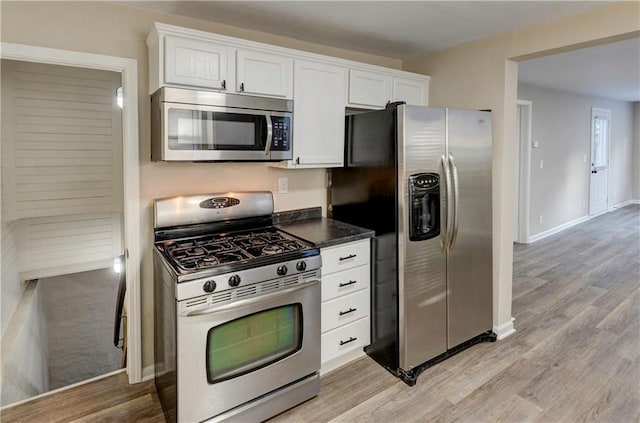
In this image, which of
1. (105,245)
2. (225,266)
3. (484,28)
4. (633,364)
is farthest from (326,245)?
(105,245)

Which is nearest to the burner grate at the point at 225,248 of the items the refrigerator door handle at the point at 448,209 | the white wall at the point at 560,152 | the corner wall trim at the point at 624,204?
the refrigerator door handle at the point at 448,209

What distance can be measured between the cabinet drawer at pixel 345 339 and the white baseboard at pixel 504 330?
1123 millimetres

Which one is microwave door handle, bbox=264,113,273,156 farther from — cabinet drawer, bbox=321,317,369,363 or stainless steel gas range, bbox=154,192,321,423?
cabinet drawer, bbox=321,317,369,363

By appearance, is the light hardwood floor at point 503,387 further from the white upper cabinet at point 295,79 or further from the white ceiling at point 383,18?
the white ceiling at point 383,18

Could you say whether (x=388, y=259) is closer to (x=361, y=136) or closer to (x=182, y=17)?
(x=361, y=136)

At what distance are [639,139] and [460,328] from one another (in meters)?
9.21

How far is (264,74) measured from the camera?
94.6 inches

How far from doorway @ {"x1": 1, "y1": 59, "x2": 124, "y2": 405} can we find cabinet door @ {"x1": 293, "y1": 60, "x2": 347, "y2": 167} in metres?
2.50

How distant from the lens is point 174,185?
2.52 metres

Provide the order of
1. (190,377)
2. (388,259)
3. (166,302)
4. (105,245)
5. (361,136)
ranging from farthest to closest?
1. (105,245)
2. (361,136)
3. (388,259)
4. (166,302)
5. (190,377)

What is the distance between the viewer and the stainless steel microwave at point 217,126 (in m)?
2.10

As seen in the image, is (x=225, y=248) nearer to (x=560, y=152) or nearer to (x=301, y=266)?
(x=301, y=266)

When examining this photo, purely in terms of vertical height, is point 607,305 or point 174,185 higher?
point 174,185

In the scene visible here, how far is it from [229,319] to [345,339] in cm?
96
